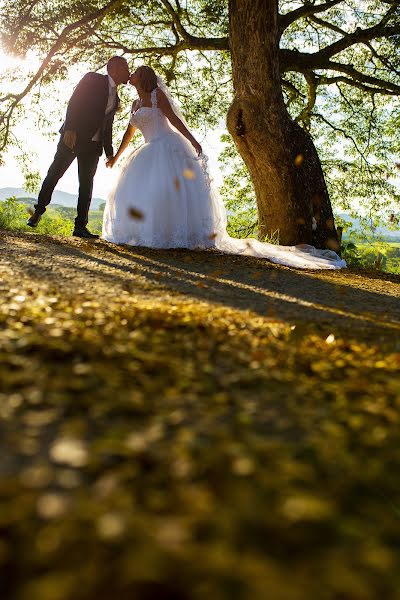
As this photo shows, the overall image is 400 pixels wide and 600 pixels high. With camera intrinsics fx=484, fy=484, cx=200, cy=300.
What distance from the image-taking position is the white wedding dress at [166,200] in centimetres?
738

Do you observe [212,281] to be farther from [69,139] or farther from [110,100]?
[110,100]

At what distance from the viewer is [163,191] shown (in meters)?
7.36

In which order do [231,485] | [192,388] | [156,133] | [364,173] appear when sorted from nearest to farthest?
[231,485], [192,388], [156,133], [364,173]

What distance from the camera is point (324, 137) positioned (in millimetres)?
15391

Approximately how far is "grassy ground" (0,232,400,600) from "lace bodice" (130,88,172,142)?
4.62 m

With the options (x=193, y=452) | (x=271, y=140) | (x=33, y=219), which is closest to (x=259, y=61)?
(x=271, y=140)

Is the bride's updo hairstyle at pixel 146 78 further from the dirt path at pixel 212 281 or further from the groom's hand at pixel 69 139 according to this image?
the dirt path at pixel 212 281

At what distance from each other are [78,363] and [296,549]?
4.90 feet

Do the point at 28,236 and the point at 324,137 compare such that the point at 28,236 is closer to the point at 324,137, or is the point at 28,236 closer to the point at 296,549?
the point at 296,549

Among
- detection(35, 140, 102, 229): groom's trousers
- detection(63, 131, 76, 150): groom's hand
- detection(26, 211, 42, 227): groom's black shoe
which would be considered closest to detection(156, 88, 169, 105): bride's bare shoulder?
detection(35, 140, 102, 229): groom's trousers

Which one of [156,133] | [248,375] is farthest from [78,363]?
[156,133]

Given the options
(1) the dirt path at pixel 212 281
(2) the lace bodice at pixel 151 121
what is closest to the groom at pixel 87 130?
(2) the lace bodice at pixel 151 121

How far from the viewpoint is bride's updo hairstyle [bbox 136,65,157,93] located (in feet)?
23.7

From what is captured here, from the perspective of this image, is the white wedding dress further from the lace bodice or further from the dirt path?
the dirt path
